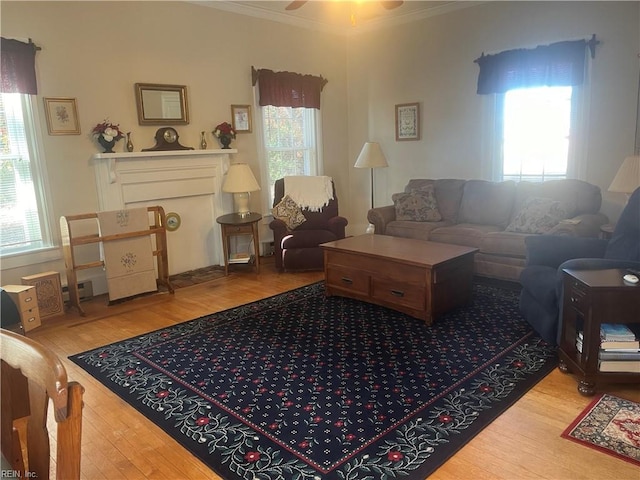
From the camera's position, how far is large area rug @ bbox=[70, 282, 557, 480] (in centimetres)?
213

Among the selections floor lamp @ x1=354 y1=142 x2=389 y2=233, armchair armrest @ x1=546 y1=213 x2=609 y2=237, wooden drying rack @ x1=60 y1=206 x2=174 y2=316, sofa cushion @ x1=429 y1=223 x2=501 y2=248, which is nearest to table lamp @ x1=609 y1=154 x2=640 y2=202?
armchair armrest @ x1=546 y1=213 x2=609 y2=237

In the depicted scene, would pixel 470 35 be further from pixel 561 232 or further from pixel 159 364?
pixel 159 364

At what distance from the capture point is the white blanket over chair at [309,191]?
18.2ft

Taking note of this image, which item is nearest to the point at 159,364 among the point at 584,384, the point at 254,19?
the point at 584,384

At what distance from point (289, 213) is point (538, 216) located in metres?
2.56

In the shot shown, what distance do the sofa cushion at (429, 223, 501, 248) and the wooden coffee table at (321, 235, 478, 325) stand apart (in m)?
0.68

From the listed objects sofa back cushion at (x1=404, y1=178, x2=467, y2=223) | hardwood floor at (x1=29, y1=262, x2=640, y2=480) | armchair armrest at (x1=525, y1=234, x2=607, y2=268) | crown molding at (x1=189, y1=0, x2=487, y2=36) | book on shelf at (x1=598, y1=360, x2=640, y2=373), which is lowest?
hardwood floor at (x1=29, y1=262, x2=640, y2=480)

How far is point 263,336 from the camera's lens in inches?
135

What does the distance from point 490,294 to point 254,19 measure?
4031mm

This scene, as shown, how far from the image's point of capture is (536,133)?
516cm

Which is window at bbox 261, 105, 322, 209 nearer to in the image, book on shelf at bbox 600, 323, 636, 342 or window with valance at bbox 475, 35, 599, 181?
window with valance at bbox 475, 35, 599, 181

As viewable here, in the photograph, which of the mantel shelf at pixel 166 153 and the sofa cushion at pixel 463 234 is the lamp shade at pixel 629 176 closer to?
the sofa cushion at pixel 463 234

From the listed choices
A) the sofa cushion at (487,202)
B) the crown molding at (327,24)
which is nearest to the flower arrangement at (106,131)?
the crown molding at (327,24)

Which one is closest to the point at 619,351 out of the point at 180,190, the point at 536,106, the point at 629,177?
the point at 629,177
